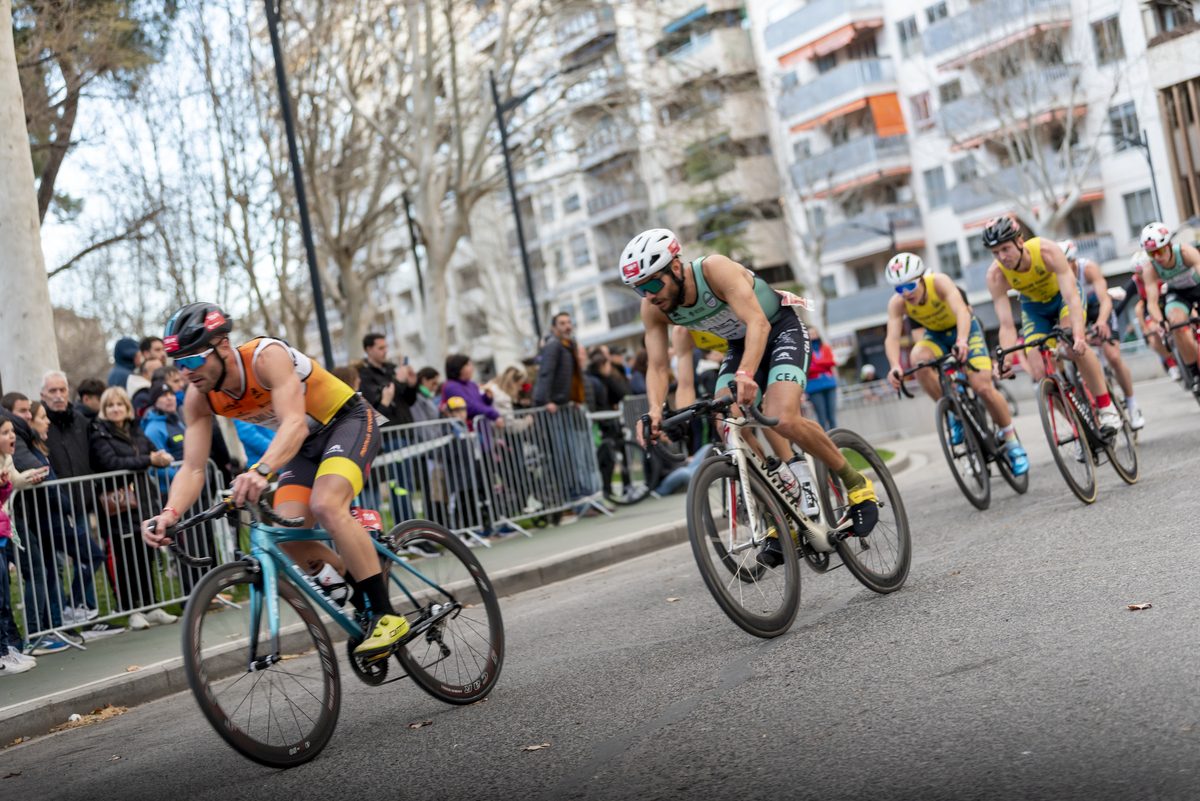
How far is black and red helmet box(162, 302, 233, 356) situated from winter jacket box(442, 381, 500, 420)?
8378 mm

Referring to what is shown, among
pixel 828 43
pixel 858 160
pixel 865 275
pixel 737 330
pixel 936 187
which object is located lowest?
pixel 737 330

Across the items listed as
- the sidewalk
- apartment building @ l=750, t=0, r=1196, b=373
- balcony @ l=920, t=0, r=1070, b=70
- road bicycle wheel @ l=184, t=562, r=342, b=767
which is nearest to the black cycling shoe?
road bicycle wheel @ l=184, t=562, r=342, b=767

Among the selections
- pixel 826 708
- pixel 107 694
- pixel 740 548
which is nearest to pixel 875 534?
pixel 740 548

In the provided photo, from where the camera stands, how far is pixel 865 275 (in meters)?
53.8

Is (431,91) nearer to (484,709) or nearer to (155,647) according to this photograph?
(155,647)

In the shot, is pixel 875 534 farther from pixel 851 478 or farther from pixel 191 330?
pixel 191 330

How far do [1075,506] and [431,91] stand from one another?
20180mm

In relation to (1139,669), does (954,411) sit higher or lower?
higher

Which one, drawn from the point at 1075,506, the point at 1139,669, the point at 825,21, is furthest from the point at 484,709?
the point at 825,21

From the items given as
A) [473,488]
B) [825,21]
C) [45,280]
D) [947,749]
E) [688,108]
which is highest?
[825,21]

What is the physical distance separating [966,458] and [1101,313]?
253 centimetres

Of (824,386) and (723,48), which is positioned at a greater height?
(723,48)

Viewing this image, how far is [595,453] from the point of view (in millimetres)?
14906

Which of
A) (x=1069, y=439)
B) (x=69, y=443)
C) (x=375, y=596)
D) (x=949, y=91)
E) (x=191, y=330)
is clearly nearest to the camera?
(x=191, y=330)
